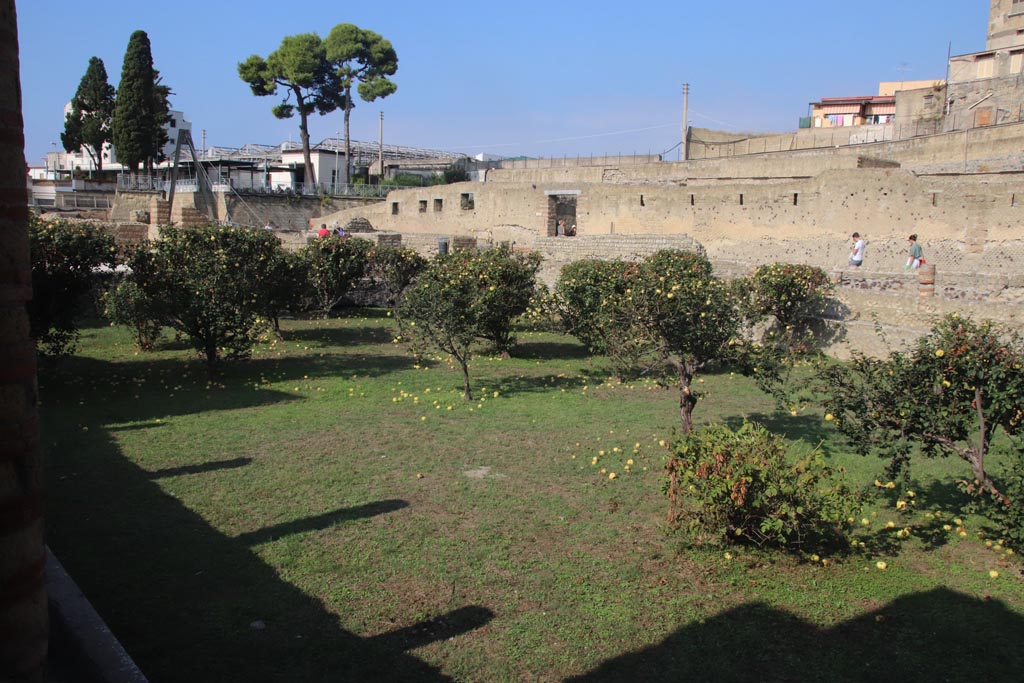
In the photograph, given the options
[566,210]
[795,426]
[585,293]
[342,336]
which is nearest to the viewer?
[795,426]

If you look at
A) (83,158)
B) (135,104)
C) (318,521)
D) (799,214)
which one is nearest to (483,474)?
(318,521)

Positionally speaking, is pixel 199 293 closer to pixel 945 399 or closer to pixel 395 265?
pixel 395 265

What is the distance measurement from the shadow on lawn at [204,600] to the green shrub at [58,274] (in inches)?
155

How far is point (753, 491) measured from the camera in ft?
16.3

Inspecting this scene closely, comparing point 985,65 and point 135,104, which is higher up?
point 985,65

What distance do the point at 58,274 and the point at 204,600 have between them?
21.6 feet

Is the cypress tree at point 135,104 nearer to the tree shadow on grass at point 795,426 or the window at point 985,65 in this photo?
the tree shadow on grass at point 795,426

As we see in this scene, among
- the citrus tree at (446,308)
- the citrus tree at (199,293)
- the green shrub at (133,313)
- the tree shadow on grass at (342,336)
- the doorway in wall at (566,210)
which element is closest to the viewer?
the citrus tree at (446,308)

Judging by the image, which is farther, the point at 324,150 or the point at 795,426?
the point at 324,150

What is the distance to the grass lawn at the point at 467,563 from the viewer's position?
3.89 m

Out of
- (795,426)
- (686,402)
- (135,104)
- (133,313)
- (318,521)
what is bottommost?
(318,521)

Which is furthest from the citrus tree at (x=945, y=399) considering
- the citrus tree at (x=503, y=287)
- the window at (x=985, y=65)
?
the window at (x=985, y=65)

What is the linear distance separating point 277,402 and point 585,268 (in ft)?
19.0

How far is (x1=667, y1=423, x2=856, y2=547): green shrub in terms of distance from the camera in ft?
15.9
